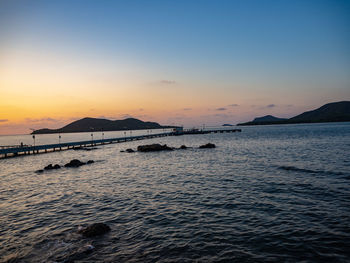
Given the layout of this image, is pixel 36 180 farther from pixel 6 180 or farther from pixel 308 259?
pixel 308 259

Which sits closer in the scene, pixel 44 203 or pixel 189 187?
pixel 44 203

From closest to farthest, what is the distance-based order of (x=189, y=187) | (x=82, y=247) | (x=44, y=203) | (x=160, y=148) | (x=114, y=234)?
(x=82, y=247)
(x=114, y=234)
(x=44, y=203)
(x=189, y=187)
(x=160, y=148)

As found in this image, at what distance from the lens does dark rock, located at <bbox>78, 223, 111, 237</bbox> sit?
10.4m

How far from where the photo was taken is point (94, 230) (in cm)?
1052

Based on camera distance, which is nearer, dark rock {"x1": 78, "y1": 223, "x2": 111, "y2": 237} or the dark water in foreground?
the dark water in foreground

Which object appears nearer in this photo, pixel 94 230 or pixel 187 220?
pixel 94 230

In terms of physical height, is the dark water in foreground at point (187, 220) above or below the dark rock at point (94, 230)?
below

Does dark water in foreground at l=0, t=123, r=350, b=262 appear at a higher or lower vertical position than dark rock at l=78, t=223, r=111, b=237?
lower

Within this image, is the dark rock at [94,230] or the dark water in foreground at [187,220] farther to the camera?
the dark rock at [94,230]

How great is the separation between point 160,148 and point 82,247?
155 ft

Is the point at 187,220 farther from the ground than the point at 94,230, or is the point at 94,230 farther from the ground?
the point at 94,230

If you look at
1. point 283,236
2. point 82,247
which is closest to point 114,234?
point 82,247

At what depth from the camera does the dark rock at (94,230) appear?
10.4 metres

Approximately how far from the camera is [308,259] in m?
7.89
